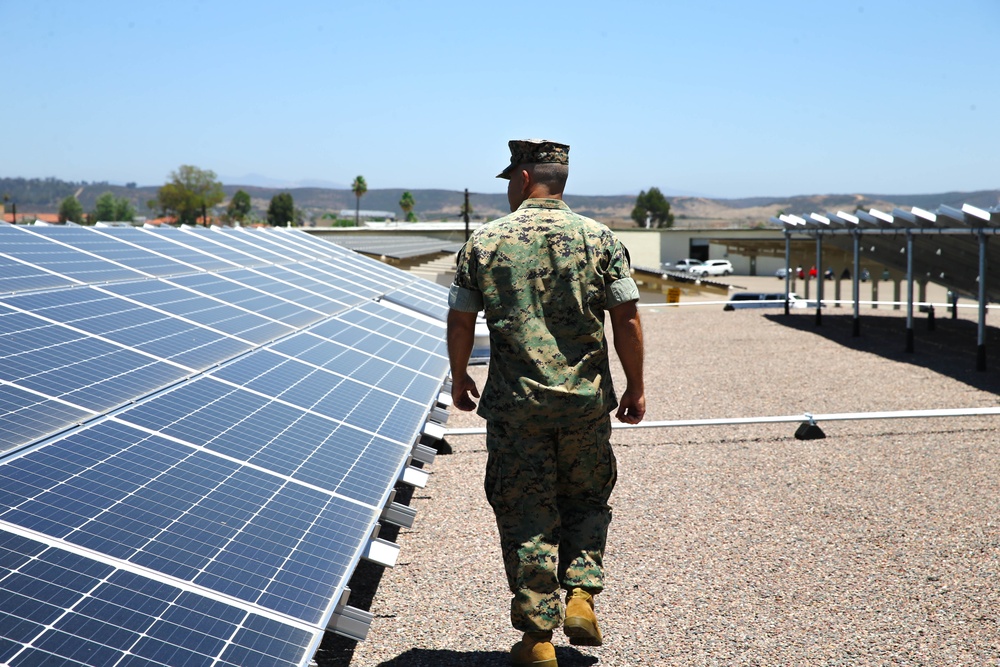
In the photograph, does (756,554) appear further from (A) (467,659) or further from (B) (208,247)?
(B) (208,247)

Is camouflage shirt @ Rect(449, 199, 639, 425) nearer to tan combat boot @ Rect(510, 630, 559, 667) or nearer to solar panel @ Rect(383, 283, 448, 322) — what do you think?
tan combat boot @ Rect(510, 630, 559, 667)

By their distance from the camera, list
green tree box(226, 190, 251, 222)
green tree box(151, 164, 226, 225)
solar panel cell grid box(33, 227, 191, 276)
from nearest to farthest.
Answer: solar panel cell grid box(33, 227, 191, 276)
green tree box(151, 164, 226, 225)
green tree box(226, 190, 251, 222)

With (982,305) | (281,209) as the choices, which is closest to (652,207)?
(281,209)

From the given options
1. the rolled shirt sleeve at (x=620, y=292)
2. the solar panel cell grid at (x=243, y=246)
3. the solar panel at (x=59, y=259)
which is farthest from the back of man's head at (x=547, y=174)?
the solar panel cell grid at (x=243, y=246)

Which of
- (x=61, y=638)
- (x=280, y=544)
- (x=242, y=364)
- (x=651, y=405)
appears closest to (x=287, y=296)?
(x=242, y=364)

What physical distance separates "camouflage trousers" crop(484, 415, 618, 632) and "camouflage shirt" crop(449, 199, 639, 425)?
135mm

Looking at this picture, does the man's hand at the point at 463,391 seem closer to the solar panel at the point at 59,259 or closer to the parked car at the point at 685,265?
the solar panel at the point at 59,259

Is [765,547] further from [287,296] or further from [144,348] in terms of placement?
[287,296]

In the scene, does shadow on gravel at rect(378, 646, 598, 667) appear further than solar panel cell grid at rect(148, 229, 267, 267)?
No

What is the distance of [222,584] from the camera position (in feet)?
11.9

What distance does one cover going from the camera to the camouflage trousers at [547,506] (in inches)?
171

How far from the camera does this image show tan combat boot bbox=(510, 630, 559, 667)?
4336 millimetres

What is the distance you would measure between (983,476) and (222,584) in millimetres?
8317

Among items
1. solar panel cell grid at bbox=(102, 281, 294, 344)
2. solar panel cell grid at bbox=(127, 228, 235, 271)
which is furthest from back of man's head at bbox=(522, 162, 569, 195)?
solar panel cell grid at bbox=(127, 228, 235, 271)
